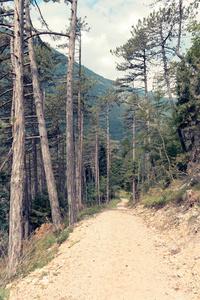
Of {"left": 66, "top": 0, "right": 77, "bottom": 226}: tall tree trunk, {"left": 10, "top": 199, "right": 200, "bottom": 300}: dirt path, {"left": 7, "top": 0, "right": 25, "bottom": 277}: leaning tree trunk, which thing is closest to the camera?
{"left": 10, "top": 199, "right": 200, "bottom": 300}: dirt path

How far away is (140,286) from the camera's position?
12.0 ft

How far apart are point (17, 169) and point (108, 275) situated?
473cm

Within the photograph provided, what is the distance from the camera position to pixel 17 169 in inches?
280

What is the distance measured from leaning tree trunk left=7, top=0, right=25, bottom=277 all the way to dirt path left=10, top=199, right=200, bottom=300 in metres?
1.53

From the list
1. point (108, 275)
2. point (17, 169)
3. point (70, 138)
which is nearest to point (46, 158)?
point (70, 138)

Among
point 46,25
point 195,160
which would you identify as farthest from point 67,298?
point 46,25

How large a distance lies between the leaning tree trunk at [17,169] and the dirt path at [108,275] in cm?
153

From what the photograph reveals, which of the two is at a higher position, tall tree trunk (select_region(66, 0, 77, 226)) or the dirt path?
tall tree trunk (select_region(66, 0, 77, 226))

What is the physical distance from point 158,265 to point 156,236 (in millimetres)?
2418

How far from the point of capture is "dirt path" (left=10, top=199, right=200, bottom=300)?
3547 mm

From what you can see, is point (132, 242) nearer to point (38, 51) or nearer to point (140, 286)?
point (140, 286)

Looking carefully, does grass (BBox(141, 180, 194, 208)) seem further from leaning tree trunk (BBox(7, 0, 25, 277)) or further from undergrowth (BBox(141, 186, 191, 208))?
leaning tree trunk (BBox(7, 0, 25, 277))

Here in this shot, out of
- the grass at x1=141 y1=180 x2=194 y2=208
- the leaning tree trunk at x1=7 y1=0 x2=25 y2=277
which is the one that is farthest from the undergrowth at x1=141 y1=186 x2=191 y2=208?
the leaning tree trunk at x1=7 y1=0 x2=25 y2=277

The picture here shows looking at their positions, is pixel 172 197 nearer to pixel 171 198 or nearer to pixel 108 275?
pixel 171 198
